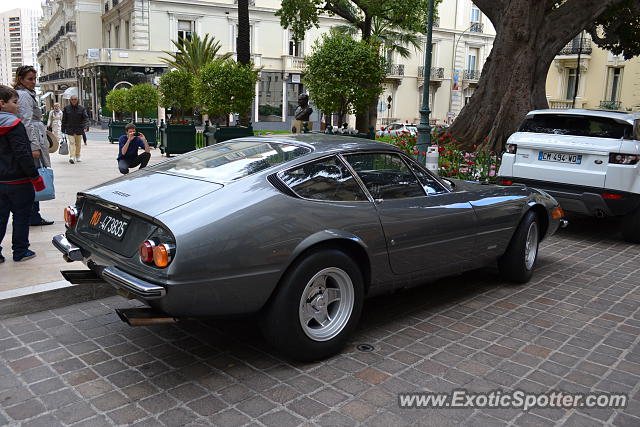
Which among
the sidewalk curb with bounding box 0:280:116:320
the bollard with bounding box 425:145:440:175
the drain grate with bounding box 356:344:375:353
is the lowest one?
the drain grate with bounding box 356:344:375:353

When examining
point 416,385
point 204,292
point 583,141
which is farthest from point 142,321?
point 583,141

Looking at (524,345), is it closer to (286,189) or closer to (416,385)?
(416,385)

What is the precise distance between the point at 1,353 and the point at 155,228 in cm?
158

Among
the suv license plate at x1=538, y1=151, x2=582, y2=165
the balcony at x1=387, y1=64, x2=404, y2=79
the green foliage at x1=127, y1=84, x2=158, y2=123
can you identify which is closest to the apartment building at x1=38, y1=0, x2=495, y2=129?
the balcony at x1=387, y1=64, x2=404, y2=79

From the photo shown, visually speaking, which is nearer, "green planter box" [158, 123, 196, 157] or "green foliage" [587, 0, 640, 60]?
"green planter box" [158, 123, 196, 157]

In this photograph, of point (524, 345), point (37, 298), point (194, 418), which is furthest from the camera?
point (37, 298)

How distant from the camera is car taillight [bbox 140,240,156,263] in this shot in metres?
3.40

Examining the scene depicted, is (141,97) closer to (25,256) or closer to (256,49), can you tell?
(256,49)

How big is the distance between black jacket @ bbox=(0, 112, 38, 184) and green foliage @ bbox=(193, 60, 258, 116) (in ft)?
34.5

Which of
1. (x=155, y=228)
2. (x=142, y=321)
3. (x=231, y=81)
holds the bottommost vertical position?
(x=142, y=321)

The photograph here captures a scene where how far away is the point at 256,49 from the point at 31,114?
123 feet

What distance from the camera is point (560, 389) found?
3.70 m

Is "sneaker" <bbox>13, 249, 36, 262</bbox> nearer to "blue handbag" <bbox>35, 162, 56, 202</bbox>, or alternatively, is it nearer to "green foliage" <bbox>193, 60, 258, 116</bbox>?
"blue handbag" <bbox>35, 162, 56, 202</bbox>

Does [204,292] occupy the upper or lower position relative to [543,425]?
upper
